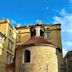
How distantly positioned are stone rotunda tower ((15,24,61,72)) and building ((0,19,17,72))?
12338 mm

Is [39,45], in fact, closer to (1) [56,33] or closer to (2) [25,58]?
(2) [25,58]

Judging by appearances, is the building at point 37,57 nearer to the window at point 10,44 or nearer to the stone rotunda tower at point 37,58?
the stone rotunda tower at point 37,58

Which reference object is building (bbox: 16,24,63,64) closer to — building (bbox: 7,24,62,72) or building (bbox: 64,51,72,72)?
building (bbox: 64,51,72,72)

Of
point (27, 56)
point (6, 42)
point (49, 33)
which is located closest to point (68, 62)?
point (27, 56)

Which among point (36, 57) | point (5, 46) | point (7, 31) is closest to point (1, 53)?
point (5, 46)

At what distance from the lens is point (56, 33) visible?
38.4 m

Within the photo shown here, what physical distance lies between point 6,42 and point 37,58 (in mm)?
16329

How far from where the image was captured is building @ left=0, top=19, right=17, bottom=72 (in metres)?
34.0

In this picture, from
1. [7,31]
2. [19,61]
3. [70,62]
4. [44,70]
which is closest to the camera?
[44,70]

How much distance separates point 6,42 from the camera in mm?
35906

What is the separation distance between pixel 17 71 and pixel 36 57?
3.31 meters

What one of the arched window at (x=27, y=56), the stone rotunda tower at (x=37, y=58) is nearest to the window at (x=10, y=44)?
the stone rotunda tower at (x=37, y=58)

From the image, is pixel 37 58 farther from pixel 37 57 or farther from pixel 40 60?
pixel 40 60

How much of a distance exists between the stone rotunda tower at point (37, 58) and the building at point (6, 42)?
12338 mm
